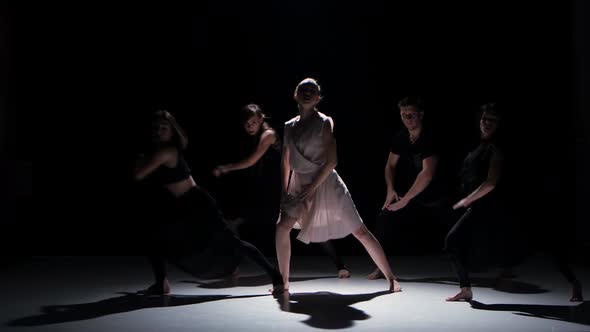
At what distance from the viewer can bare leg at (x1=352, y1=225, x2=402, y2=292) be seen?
4906 mm

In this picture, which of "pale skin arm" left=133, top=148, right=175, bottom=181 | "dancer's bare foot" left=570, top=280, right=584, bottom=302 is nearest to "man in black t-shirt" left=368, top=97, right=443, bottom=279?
"dancer's bare foot" left=570, top=280, right=584, bottom=302

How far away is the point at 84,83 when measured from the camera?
293 inches

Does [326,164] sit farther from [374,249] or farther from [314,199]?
[374,249]

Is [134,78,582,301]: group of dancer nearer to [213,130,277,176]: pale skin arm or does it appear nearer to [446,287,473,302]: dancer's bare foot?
[446,287,473,302]: dancer's bare foot

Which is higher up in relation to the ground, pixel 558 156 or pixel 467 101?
pixel 467 101

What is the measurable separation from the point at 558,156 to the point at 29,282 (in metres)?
4.90

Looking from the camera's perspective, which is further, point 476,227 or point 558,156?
point 558,156

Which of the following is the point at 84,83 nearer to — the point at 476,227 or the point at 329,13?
the point at 329,13

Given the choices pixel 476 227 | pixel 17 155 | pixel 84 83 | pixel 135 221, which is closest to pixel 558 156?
pixel 476 227

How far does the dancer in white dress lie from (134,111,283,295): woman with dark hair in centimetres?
37

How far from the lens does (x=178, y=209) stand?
16.1ft

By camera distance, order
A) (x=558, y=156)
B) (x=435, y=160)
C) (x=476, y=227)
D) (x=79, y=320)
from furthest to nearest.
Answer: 1. (x=558, y=156)
2. (x=435, y=160)
3. (x=476, y=227)
4. (x=79, y=320)

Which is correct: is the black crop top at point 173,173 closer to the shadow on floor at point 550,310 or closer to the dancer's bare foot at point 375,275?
the dancer's bare foot at point 375,275

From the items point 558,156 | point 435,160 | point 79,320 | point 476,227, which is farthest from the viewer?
point 558,156
